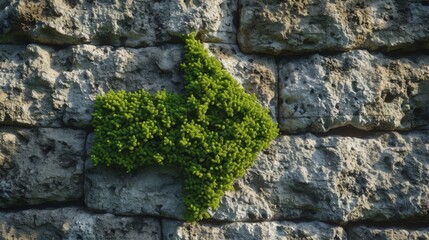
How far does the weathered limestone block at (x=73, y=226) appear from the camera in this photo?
10.4 ft

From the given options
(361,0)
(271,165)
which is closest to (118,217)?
(271,165)

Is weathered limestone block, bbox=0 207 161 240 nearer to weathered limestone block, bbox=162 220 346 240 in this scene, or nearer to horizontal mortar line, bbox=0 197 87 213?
horizontal mortar line, bbox=0 197 87 213

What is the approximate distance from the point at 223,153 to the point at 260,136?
334 mm

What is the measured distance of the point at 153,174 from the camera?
3.26m

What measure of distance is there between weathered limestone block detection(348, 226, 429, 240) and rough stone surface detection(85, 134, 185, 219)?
1394 mm

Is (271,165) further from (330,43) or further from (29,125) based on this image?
(29,125)

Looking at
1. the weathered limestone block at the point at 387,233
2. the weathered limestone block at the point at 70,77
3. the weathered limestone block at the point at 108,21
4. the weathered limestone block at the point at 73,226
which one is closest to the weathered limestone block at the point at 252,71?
the weathered limestone block at the point at 108,21

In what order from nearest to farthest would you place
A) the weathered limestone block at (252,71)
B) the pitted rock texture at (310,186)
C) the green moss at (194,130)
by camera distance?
the green moss at (194,130)
the pitted rock texture at (310,186)
the weathered limestone block at (252,71)

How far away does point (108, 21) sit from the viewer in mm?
3318

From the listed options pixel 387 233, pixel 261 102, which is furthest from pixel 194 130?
pixel 387 233

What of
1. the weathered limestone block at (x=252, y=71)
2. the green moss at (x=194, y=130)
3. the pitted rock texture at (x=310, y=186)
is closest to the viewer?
the green moss at (x=194, y=130)

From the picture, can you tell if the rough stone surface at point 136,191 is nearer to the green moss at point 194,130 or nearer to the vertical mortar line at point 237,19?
the green moss at point 194,130

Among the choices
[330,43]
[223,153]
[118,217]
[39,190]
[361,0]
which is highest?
[361,0]

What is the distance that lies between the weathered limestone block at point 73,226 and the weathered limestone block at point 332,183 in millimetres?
637
